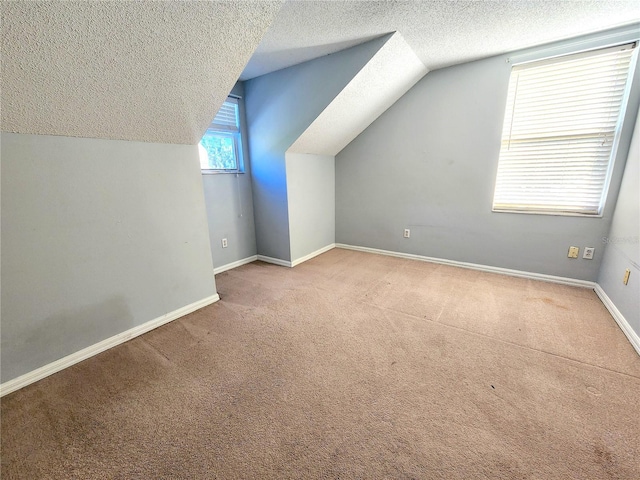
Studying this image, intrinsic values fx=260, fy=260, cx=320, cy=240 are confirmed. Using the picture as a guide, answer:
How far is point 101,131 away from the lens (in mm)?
1604

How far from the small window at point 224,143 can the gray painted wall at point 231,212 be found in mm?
76

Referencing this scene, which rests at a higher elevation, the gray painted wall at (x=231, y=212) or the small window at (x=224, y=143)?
the small window at (x=224, y=143)

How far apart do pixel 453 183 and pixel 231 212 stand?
2.73m

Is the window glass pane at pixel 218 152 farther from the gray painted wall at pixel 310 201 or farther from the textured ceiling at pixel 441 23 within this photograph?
the textured ceiling at pixel 441 23

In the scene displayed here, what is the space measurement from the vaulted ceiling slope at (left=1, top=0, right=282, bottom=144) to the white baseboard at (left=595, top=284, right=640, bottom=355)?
10.0 ft

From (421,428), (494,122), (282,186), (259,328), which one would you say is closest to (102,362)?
(259,328)

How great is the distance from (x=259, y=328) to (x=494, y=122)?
122 inches

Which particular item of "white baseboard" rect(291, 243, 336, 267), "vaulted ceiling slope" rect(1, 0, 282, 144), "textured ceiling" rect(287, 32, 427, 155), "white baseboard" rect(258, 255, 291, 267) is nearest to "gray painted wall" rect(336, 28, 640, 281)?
"textured ceiling" rect(287, 32, 427, 155)

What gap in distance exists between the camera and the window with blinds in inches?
89.5

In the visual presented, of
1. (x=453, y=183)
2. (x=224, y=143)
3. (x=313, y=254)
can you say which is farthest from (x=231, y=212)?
(x=453, y=183)

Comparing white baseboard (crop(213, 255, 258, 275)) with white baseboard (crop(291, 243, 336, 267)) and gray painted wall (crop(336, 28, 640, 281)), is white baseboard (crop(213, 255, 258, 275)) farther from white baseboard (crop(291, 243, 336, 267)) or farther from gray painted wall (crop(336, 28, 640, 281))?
gray painted wall (crop(336, 28, 640, 281))

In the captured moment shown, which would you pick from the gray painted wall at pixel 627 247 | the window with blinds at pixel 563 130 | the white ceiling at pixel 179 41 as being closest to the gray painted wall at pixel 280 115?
the white ceiling at pixel 179 41

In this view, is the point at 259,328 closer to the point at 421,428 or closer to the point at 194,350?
the point at 194,350

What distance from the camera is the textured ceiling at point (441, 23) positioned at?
5.95 feet
